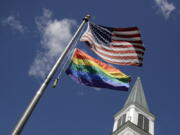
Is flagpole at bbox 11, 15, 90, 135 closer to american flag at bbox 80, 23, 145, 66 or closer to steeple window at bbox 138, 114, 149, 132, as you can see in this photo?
american flag at bbox 80, 23, 145, 66

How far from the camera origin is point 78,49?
13.9 metres

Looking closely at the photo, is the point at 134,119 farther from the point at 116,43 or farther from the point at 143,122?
the point at 116,43

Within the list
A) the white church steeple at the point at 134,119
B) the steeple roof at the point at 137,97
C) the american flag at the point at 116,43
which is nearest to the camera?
the american flag at the point at 116,43

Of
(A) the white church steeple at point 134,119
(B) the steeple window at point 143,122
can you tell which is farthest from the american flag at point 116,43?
(B) the steeple window at point 143,122

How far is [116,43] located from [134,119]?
113ft

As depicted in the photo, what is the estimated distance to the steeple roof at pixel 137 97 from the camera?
52.3 m

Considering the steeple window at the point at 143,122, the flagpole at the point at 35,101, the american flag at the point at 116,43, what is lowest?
the flagpole at the point at 35,101

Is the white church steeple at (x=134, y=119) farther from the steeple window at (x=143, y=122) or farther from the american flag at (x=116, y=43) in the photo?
the american flag at (x=116, y=43)

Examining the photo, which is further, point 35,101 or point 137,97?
point 137,97

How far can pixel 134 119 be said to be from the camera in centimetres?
4712

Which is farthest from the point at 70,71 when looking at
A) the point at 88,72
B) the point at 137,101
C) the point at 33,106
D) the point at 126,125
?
the point at 137,101

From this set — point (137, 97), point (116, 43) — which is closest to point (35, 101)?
point (116, 43)

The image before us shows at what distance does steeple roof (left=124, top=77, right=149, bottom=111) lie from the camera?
52278 millimetres

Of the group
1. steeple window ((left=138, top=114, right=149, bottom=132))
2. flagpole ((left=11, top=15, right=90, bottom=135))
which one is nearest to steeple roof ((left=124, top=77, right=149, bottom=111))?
steeple window ((left=138, top=114, right=149, bottom=132))
